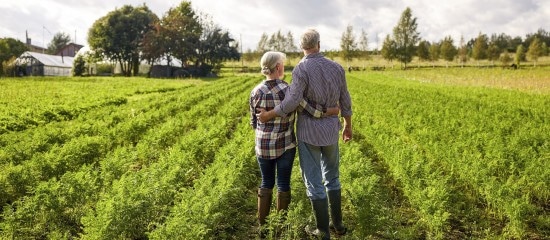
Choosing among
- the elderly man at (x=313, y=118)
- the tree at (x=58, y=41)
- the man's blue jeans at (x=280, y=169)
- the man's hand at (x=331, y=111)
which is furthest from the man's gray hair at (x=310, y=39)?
the tree at (x=58, y=41)

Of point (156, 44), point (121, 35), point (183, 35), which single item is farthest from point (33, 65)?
point (183, 35)

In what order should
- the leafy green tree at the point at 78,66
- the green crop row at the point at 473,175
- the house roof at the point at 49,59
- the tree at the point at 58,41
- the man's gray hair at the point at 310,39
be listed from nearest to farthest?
the man's gray hair at the point at 310,39
the green crop row at the point at 473,175
the house roof at the point at 49,59
the leafy green tree at the point at 78,66
the tree at the point at 58,41

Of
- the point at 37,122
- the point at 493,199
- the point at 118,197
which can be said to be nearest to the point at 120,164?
the point at 118,197

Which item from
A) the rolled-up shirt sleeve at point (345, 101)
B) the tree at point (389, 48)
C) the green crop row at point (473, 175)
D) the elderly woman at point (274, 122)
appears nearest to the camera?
the elderly woman at point (274, 122)

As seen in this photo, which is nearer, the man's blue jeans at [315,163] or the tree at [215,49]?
the man's blue jeans at [315,163]

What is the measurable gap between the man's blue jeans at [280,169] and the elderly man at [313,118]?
15 centimetres

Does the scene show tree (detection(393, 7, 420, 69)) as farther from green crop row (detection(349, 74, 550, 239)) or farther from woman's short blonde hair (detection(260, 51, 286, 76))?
woman's short blonde hair (detection(260, 51, 286, 76))

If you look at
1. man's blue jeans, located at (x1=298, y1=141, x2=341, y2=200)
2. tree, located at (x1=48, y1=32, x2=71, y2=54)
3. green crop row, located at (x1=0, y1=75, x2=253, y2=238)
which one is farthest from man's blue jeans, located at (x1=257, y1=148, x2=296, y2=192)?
tree, located at (x1=48, y1=32, x2=71, y2=54)

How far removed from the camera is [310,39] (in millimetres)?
3969

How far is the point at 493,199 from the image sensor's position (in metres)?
5.14

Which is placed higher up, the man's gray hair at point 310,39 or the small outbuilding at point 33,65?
the small outbuilding at point 33,65

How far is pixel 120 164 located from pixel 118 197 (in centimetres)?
186

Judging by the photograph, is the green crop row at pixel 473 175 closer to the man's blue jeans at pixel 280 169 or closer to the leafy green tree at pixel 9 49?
the man's blue jeans at pixel 280 169

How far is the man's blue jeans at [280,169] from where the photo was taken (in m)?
4.26
